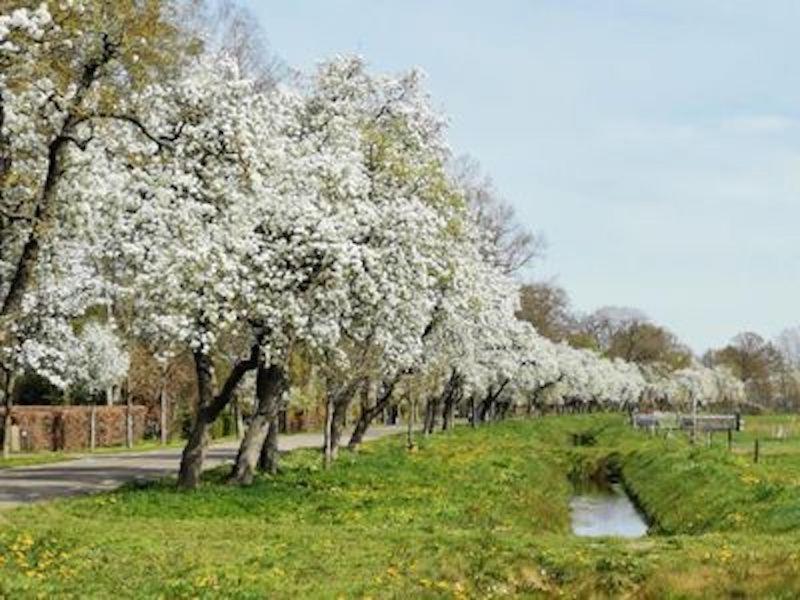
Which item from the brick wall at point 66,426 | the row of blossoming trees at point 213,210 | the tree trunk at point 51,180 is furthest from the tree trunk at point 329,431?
the brick wall at point 66,426

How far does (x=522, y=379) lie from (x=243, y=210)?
83803 millimetres

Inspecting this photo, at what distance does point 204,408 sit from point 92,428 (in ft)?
115

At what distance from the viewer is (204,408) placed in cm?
3438

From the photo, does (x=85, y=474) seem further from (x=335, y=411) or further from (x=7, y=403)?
(x=335, y=411)

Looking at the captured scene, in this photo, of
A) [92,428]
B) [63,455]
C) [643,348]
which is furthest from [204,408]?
[643,348]

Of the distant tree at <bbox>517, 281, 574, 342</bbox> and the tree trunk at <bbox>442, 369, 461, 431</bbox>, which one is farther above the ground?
the distant tree at <bbox>517, 281, 574, 342</bbox>

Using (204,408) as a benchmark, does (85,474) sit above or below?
below

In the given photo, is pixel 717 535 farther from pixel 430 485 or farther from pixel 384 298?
pixel 430 485

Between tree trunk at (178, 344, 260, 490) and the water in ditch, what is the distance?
1091 cm

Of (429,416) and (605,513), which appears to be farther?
(429,416)

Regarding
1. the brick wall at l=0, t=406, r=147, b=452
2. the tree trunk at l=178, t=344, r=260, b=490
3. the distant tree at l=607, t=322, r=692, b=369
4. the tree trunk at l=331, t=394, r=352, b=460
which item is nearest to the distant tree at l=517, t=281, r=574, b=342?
the distant tree at l=607, t=322, r=692, b=369

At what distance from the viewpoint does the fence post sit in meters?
66.4

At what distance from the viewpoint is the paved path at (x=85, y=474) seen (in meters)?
35.0

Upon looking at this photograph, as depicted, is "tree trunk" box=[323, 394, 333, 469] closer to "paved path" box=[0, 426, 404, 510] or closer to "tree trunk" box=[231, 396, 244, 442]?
"paved path" box=[0, 426, 404, 510]
